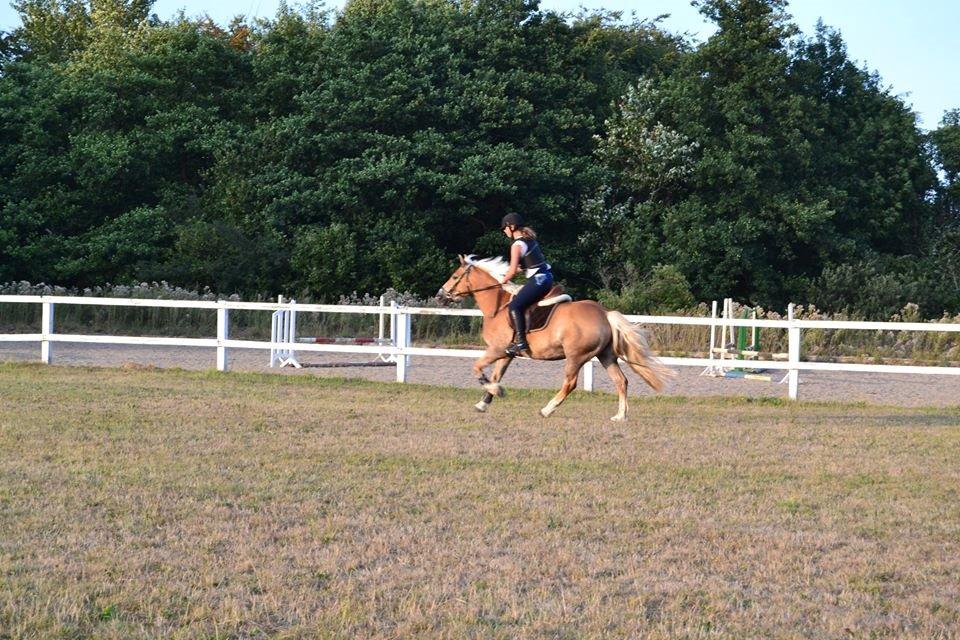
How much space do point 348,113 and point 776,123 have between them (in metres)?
14.1

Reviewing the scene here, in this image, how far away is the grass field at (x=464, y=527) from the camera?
5.35m

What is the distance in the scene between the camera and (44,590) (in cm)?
554

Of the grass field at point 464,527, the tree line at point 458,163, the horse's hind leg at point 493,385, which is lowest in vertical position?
the grass field at point 464,527

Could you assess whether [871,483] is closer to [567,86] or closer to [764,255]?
[764,255]

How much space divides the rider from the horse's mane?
0.41 meters

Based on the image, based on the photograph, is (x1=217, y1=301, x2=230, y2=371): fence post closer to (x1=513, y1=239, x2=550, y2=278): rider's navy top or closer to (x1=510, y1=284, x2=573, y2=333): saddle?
(x1=510, y1=284, x2=573, y2=333): saddle

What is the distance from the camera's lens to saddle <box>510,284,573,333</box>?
1355 centimetres

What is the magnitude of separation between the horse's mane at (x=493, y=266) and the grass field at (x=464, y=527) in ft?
5.85

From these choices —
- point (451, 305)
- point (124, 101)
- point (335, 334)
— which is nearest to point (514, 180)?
point (451, 305)

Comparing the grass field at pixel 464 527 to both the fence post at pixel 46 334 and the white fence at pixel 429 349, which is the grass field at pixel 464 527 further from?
the fence post at pixel 46 334

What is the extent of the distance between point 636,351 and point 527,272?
4.97 feet

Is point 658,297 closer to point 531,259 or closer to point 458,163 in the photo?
point 458,163

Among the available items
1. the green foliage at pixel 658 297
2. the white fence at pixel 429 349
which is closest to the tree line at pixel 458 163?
the green foliage at pixel 658 297

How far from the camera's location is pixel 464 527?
7266 millimetres
